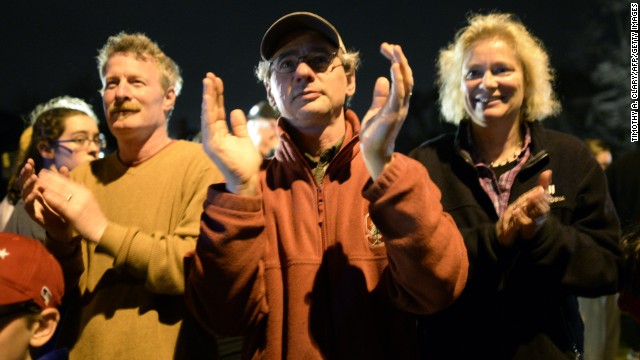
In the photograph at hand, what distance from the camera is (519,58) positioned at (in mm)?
2584

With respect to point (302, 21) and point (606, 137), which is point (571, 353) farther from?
point (606, 137)

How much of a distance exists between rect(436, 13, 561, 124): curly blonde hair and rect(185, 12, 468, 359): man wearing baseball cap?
2.22 feet

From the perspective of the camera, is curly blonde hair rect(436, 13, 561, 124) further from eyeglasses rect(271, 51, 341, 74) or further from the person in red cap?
the person in red cap

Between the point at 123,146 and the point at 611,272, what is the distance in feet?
6.53

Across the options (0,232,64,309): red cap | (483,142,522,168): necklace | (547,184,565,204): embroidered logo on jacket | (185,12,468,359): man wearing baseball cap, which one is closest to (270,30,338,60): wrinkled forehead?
(185,12,468,359): man wearing baseball cap

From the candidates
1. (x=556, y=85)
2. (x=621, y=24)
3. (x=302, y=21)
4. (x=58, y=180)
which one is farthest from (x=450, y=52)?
(x=621, y=24)

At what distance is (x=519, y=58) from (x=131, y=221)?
5.66 ft

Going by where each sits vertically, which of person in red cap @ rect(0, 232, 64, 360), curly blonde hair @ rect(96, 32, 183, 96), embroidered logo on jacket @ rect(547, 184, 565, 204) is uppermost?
curly blonde hair @ rect(96, 32, 183, 96)

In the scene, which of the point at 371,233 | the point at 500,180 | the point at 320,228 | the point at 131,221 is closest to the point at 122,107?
the point at 131,221

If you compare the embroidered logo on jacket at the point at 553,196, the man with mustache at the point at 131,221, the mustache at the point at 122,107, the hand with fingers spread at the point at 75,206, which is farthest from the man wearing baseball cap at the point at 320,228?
the mustache at the point at 122,107

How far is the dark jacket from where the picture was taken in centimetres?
217

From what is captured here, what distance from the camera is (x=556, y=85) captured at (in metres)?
3.11

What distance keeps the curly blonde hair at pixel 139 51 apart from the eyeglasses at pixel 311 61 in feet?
2.22

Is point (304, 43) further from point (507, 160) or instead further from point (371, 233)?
point (507, 160)
